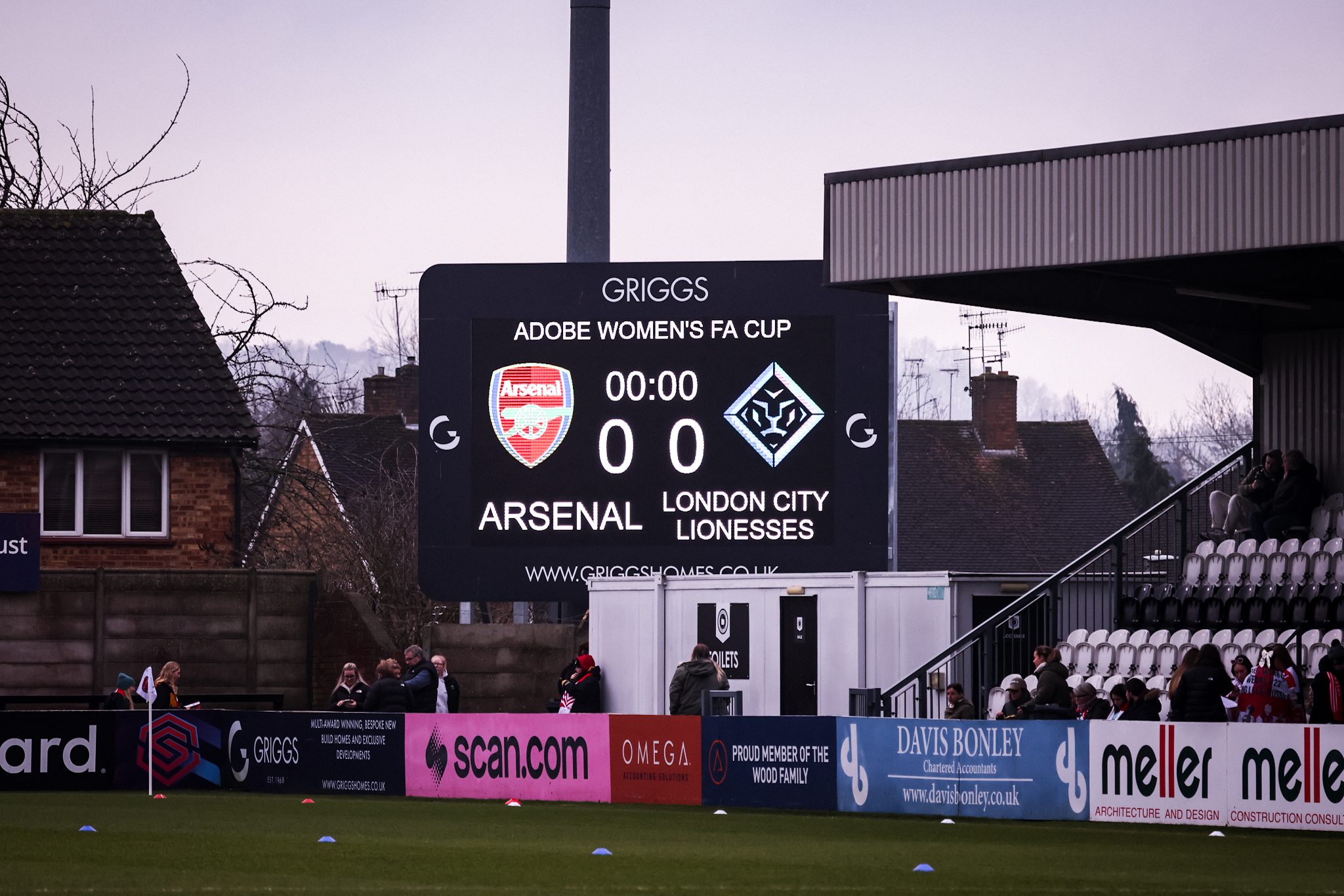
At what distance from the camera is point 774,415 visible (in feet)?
77.7

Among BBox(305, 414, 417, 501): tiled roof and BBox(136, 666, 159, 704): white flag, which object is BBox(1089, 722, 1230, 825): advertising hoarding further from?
BBox(305, 414, 417, 501): tiled roof

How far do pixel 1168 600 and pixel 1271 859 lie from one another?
861 cm

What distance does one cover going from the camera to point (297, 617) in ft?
89.9

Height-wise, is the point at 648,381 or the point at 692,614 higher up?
the point at 648,381

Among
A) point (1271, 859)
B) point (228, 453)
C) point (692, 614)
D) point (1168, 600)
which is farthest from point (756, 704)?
point (1271, 859)

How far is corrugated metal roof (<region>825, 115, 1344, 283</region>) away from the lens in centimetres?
1814

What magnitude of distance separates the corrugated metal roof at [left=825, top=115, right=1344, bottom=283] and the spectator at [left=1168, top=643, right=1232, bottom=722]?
3630 millimetres

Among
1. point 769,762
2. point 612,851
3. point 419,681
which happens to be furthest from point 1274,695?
point 419,681

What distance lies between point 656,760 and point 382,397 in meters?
36.8

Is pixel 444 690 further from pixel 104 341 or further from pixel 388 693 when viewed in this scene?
pixel 104 341

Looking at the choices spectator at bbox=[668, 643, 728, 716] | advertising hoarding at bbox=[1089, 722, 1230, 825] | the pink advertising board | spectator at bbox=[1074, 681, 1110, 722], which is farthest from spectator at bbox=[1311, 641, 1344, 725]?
the pink advertising board

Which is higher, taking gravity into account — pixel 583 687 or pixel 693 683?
pixel 693 683

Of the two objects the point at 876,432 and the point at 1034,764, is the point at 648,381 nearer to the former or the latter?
the point at 876,432

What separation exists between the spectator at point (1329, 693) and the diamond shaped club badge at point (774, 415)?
24.1ft
